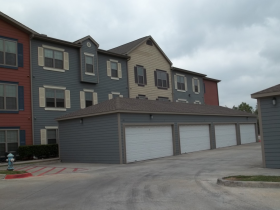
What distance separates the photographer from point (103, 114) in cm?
1769

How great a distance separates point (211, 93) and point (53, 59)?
992 inches

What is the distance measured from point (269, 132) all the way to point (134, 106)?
28.7 feet

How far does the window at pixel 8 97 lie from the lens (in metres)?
20.3

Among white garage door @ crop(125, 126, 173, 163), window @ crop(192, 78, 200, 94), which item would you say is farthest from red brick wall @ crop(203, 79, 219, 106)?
white garage door @ crop(125, 126, 173, 163)

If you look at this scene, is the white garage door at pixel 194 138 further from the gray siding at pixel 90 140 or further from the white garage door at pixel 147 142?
the gray siding at pixel 90 140

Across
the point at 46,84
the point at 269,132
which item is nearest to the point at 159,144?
the point at 269,132

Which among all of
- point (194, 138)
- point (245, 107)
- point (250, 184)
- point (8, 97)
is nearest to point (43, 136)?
point (8, 97)

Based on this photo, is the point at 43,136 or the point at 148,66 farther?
the point at 148,66

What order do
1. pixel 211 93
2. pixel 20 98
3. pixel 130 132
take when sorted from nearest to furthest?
1. pixel 130 132
2. pixel 20 98
3. pixel 211 93

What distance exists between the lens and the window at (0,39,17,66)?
20.5 m

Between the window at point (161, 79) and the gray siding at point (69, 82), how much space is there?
453 centimetres

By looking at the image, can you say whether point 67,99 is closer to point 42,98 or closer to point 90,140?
point 42,98

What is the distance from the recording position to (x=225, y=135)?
26.9 m

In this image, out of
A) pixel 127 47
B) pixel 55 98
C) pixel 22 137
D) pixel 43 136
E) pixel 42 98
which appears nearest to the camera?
pixel 22 137
